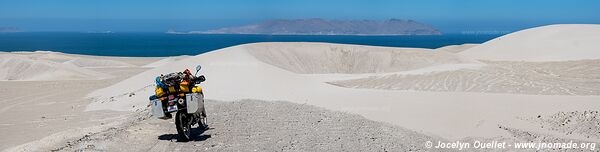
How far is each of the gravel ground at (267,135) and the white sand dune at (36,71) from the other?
22460 mm

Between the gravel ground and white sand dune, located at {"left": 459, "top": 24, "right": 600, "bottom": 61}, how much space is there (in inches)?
1161

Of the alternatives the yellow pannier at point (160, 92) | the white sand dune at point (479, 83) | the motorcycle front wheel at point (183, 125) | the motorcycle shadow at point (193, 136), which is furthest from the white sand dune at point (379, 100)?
the yellow pannier at point (160, 92)

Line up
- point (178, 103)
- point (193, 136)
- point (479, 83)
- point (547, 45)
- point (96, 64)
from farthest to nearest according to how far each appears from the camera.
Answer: point (96, 64)
point (547, 45)
point (479, 83)
point (193, 136)
point (178, 103)

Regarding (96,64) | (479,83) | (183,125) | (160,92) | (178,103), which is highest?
(160,92)

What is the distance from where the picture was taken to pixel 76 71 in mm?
34531

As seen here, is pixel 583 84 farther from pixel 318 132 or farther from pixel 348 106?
pixel 318 132

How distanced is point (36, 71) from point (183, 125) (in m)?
28.0

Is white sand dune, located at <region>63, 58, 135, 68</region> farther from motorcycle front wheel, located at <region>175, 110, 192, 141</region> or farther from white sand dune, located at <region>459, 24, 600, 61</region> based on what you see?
motorcycle front wheel, located at <region>175, 110, 192, 141</region>

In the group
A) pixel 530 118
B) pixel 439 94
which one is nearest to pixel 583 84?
pixel 439 94

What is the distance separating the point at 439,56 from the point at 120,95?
19.9 m

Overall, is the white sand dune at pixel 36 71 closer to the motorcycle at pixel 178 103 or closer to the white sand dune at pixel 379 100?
the white sand dune at pixel 379 100

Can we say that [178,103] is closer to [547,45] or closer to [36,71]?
[36,71]

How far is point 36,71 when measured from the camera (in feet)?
112

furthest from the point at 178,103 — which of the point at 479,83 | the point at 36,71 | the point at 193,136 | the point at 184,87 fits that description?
the point at 36,71
